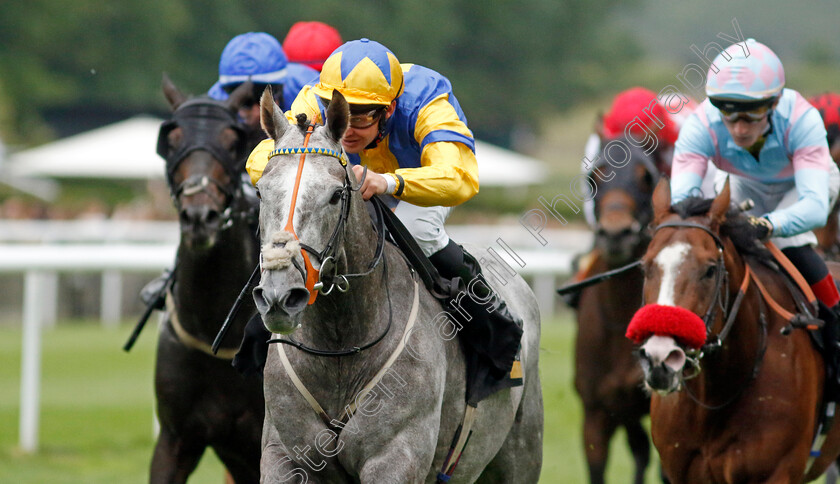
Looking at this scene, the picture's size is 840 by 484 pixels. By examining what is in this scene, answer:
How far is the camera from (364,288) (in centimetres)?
405

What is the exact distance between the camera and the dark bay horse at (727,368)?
4.82 metres

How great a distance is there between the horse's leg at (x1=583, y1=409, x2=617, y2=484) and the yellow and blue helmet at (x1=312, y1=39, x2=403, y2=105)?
10.4 ft

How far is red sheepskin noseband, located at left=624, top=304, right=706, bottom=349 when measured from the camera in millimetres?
4531

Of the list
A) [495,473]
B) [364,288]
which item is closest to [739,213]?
[495,473]

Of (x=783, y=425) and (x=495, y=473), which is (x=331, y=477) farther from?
(x=783, y=425)

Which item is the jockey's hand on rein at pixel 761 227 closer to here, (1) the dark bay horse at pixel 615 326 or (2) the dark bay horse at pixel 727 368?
(2) the dark bay horse at pixel 727 368

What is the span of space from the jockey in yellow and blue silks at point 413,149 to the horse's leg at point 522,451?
0.57 m

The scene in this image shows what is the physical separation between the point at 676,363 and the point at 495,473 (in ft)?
3.35

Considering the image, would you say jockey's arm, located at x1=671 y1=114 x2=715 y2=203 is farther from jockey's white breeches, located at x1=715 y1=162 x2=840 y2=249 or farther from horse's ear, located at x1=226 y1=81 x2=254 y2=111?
horse's ear, located at x1=226 y1=81 x2=254 y2=111

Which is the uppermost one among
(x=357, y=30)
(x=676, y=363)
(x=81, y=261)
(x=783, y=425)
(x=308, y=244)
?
(x=308, y=244)

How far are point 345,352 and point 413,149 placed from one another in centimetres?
96

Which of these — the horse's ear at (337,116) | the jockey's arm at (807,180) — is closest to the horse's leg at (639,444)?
the jockey's arm at (807,180)

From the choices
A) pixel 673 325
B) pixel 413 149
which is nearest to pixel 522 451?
pixel 673 325

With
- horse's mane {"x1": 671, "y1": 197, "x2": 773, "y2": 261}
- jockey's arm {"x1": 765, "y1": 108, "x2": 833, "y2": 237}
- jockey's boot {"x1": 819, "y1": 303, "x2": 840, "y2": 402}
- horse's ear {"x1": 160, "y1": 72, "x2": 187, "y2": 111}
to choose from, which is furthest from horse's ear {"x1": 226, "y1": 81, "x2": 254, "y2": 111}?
jockey's boot {"x1": 819, "y1": 303, "x2": 840, "y2": 402}
